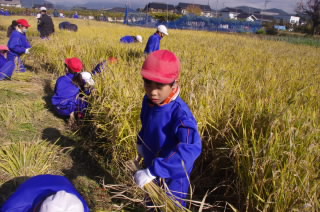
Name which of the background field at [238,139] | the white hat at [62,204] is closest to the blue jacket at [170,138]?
the background field at [238,139]

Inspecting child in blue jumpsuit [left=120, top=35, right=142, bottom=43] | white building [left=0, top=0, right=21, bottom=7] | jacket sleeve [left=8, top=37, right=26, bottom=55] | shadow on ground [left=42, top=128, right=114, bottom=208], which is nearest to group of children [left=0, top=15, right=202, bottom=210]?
shadow on ground [left=42, top=128, right=114, bottom=208]

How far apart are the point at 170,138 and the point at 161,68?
0.45 m

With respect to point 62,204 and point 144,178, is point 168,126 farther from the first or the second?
point 62,204

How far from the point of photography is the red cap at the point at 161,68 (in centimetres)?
132

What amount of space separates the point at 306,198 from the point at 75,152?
85.5 inches

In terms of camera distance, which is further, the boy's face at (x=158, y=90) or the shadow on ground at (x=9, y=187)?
the shadow on ground at (x=9, y=187)

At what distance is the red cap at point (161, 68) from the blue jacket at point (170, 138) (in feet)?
0.64

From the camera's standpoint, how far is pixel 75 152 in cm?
276

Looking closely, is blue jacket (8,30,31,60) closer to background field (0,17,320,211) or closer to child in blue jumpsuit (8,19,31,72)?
child in blue jumpsuit (8,19,31,72)

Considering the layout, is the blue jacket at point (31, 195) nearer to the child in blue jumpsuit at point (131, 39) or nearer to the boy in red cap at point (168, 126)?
the boy in red cap at point (168, 126)

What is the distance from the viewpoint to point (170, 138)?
154 centimetres

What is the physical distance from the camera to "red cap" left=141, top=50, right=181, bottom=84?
1.32 m

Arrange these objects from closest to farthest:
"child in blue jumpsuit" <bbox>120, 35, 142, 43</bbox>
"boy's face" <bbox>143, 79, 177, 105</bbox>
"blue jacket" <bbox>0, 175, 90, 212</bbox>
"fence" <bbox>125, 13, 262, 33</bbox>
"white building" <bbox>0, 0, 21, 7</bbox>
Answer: "blue jacket" <bbox>0, 175, 90, 212</bbox> < "boy's face" <bbox>143, 79, 177, 105</bbox> < "child in blue jumpsuit" <bbox>120, 35, 142, 43</bbox> < "fence" <bbox>125, 13, 262, 33</bbox> < "white building" <bbox>0, 0, 21, 7</bbox>

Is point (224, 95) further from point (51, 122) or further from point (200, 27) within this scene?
point (200, 27)
